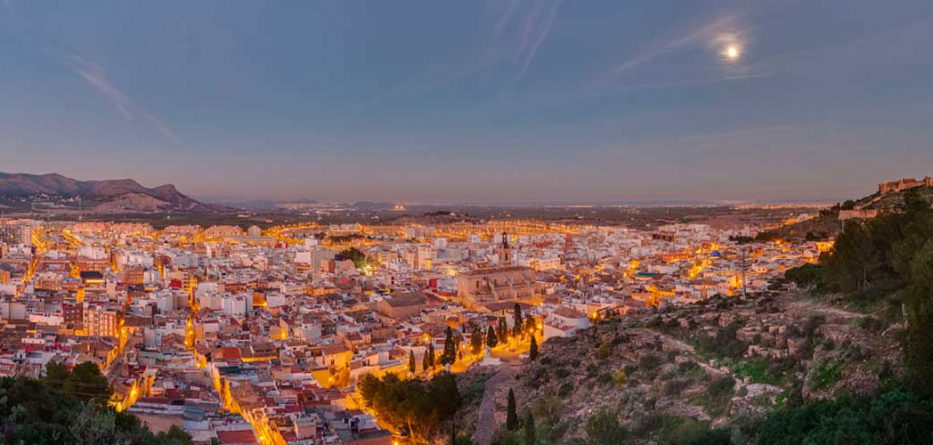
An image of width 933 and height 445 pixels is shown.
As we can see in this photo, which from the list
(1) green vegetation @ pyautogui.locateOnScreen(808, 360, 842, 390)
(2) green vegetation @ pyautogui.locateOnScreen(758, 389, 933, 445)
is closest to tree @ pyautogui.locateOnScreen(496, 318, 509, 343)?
(1) green vegetation @ pyautogui.locateOnScreen(808, 360, 842, 390)

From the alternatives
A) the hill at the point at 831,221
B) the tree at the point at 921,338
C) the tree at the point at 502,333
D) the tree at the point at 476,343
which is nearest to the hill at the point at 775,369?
the tree at the point at 921,338

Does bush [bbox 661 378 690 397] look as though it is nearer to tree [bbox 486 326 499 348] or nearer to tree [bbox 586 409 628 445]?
tree [bbox 586 409 628 445]

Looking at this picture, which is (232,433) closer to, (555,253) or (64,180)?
(555,253)

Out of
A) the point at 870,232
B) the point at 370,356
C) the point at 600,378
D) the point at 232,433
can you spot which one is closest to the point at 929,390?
the point at 600,378

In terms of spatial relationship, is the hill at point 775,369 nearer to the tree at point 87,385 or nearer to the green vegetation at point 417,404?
the green vegetation at point 417,404

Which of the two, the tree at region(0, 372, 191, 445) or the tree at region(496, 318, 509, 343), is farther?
the tree at region(496, 318, 509, 343)

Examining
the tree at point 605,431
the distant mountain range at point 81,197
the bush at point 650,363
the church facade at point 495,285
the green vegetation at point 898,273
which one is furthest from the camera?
the distant mountain range at point 81,197
